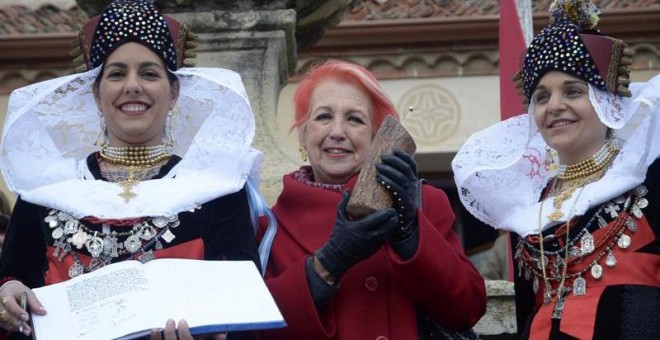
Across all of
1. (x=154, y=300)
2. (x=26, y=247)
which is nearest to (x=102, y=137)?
(x=26, y=247)

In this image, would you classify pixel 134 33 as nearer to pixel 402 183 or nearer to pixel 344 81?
pixel 344 81

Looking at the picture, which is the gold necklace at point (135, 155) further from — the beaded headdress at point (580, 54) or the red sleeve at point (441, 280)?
the beaded headdress at point (580, 54)

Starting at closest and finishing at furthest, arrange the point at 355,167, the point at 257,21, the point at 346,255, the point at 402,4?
the point at 346,255, the point at 355,167, the point at 257,21, the point at 402,4

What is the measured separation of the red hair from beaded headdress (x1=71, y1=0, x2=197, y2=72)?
434 mm

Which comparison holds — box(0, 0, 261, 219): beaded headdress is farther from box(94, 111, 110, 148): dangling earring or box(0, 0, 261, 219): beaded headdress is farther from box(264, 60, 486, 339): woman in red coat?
box(264, 60, 486, 339): woman in red coat

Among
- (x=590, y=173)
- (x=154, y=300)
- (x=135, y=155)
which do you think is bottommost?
(x=154, y=300)

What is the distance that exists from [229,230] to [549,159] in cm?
119

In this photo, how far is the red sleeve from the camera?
5.51 meters

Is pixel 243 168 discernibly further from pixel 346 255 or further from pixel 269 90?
pixel 269 90

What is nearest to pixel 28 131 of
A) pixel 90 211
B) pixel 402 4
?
pixel 90 211

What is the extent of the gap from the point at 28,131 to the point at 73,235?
459 millimetres

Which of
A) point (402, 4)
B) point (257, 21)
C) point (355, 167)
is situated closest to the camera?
point (355, 167)

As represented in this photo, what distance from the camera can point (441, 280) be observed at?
218 inches

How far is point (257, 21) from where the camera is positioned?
23.8 ft
